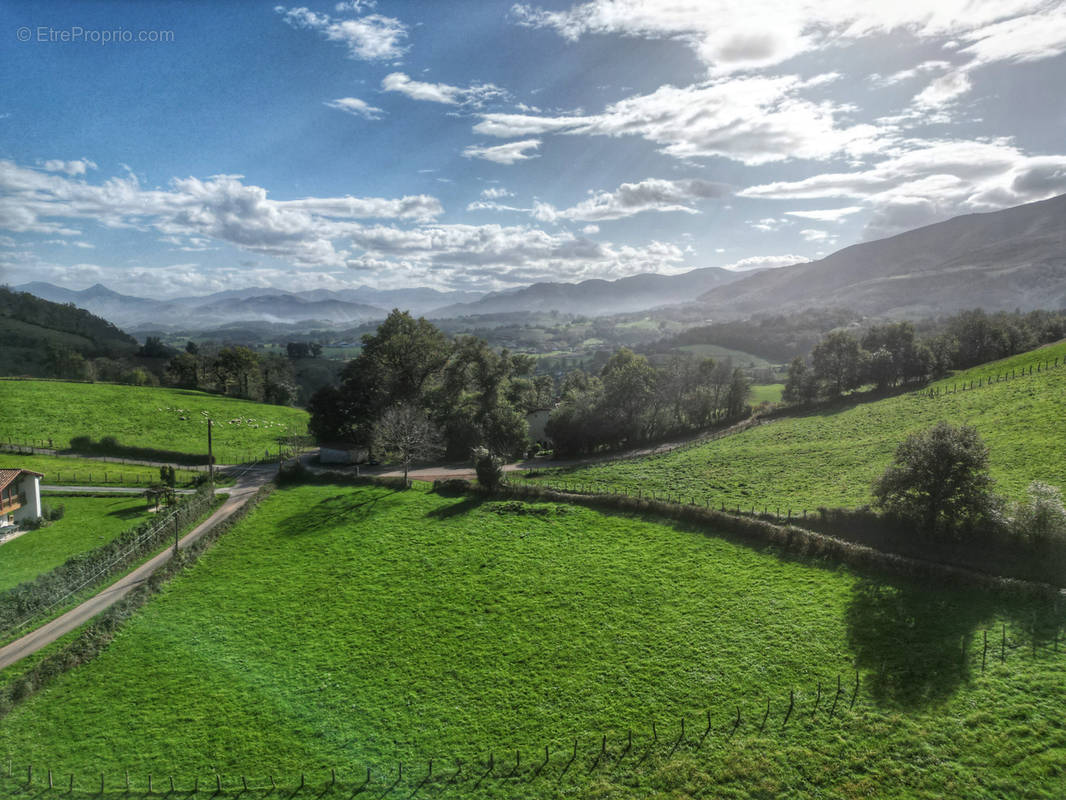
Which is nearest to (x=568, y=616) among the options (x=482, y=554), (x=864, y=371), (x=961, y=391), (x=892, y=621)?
(x=482, y=554)

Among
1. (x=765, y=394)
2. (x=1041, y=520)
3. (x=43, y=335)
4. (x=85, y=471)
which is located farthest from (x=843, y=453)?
(x=43, y=335)

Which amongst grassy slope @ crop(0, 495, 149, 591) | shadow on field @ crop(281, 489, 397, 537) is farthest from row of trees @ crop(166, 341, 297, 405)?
shadow on field @ crop(281, 489, 397, 537)

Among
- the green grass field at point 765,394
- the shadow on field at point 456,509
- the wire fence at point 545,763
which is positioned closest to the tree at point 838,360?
the green grass field at point 765,394

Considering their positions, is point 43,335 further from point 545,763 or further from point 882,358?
point 882,358

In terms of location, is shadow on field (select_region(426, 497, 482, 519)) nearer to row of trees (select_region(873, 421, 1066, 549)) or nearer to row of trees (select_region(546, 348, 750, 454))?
row of trees (select_region(546, 348, 750, 454))

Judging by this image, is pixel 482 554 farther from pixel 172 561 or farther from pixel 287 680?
pixel 172 561
